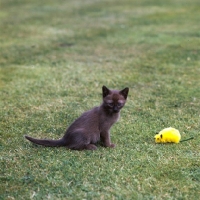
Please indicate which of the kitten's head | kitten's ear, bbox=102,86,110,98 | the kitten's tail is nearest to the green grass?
the kitten's tail

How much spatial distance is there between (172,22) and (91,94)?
746 cm

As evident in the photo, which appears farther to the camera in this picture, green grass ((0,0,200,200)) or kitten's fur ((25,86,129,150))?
kitten's fur ((25,86,129,150))

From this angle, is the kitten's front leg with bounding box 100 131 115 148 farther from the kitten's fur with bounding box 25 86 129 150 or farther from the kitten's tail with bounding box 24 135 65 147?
the kitten's tail with bounding box 24 135 65 147

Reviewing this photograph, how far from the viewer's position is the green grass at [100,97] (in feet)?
14.0

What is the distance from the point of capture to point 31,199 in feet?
12.9

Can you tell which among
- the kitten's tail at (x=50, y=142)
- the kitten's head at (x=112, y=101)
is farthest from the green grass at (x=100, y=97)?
the kitten's head at (x=112, y=101)

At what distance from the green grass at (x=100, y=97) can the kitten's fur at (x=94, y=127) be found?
119mm

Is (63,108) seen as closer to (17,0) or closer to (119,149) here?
(119,149)

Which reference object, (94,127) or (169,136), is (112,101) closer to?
(94,127)

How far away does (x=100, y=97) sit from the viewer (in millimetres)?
7297

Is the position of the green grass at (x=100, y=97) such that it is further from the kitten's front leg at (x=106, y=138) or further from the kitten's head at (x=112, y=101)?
the kitten's head at (x=112, y=101)

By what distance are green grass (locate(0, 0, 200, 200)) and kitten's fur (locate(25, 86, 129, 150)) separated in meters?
0.12

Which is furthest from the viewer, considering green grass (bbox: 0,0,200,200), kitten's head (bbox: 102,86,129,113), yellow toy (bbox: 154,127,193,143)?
yellow toy (bbox: 154,127,193,143)

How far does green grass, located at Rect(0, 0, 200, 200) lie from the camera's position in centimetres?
427
